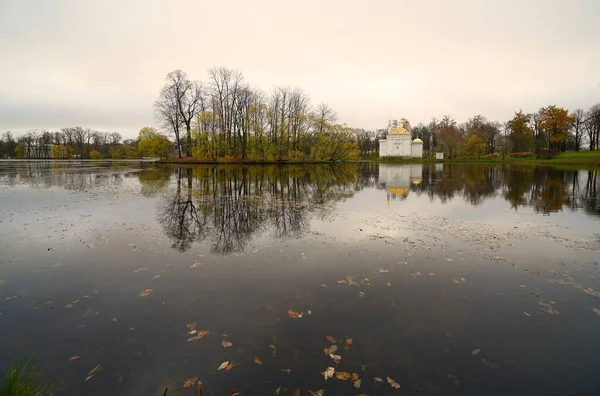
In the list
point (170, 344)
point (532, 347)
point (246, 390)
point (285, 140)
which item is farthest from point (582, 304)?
point (285, 140)

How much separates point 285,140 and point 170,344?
58.9 m

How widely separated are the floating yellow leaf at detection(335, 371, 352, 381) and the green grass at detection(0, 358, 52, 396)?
339 centimetres

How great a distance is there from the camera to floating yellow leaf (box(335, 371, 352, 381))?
4.12 m

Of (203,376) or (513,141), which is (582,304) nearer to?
(203,376)

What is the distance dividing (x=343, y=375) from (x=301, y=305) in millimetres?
1942

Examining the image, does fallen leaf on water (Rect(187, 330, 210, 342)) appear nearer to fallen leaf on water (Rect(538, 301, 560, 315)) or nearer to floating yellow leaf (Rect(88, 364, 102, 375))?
floating yellow leaf (Rect(88, 364, 102, 375))

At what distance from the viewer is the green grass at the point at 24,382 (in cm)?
318

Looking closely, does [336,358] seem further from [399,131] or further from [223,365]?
[399,131]

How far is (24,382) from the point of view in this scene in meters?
3.61

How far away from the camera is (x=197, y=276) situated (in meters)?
7.31

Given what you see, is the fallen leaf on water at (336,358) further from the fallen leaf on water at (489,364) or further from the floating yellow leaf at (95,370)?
the floating yellow leaf at (95,370)

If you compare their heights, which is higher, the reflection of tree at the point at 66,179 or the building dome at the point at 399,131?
the building dome at the point at 399,131

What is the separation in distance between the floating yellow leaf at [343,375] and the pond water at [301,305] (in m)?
0.02

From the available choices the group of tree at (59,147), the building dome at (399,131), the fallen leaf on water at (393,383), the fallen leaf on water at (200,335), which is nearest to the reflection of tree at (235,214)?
the fallen leaf on water at (200,335)
